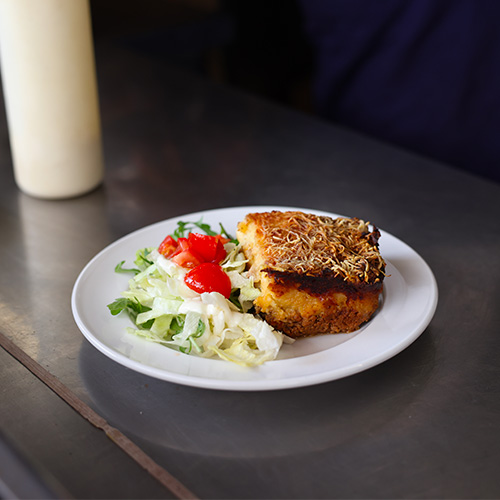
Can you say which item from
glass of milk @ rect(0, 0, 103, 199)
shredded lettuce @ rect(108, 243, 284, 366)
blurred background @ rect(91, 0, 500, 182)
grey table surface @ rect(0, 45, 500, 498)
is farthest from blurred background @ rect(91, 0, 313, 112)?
shredded lettuce @ rect(108, 243, 284, 366)

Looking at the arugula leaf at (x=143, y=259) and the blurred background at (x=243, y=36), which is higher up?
the arugula leaf at (x=143, y=259)

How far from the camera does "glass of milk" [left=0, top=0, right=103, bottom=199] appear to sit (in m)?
1.36

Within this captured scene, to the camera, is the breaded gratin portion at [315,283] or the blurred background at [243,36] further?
the blurred background at [243,36]

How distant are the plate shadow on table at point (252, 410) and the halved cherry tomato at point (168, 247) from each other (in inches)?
8.7

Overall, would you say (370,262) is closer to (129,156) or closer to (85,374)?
(85,374)

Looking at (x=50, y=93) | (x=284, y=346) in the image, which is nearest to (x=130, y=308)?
(x=284, y=346)

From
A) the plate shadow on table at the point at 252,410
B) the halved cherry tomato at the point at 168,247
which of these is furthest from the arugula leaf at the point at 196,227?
the plate shadow on table at the point at 252,410

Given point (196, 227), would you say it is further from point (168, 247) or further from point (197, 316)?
point (197, 316)

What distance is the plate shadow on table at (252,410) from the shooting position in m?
0.89

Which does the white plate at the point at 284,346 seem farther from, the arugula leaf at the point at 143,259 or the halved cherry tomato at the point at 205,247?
the halved cherry tomato at the point at 205,247

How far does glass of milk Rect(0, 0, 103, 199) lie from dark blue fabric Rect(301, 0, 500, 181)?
1.24m

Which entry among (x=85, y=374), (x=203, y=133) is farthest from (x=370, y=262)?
(x=203, y=133)

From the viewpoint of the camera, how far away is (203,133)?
1.99 metres

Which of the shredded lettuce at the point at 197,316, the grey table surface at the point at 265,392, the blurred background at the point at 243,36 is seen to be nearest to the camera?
→ the grey table surface at the point at 265,392
